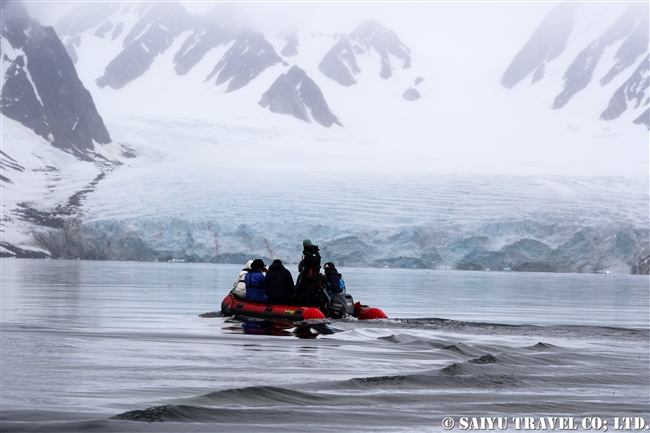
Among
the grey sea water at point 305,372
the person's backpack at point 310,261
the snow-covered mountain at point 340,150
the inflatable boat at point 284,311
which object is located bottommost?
the grey sea water at point 305,372

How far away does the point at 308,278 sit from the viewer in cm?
1759

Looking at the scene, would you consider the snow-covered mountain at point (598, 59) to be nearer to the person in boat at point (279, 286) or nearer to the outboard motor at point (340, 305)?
the outboard motor at point (340, 305)

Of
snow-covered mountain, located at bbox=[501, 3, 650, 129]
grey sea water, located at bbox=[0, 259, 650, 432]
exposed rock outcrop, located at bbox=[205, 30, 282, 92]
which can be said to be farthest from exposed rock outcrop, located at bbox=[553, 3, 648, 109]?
grey sea water, located at bbox=[0, 259, 650, 432]

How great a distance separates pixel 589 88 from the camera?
15350cm

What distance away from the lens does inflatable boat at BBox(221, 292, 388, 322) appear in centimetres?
1733

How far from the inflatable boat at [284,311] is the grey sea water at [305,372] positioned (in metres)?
0.35

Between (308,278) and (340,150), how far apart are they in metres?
92.7

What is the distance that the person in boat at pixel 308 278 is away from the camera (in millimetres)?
17516

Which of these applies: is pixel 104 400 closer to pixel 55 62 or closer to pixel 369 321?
pixel 369 321

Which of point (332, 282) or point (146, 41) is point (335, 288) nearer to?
point (332, 282)

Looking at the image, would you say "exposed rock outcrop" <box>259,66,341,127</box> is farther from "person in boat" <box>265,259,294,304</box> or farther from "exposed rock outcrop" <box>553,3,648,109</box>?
"person in boat" <box>265,259,294,304</box>

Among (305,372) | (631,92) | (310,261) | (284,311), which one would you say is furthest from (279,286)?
(631,92)

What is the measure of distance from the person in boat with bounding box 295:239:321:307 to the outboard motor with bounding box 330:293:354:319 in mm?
498

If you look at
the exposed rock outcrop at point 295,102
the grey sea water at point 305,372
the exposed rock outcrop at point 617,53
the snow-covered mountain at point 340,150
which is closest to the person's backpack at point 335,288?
the grey sea water at point 305,372
